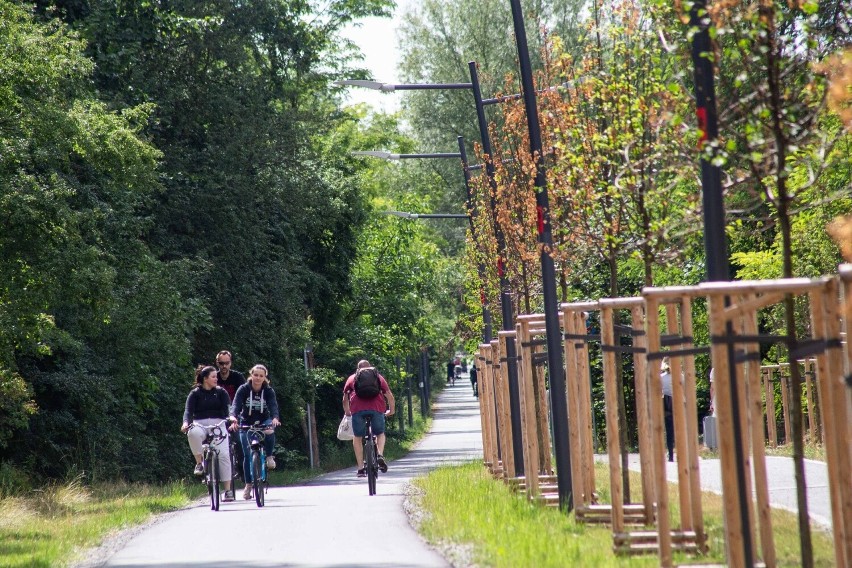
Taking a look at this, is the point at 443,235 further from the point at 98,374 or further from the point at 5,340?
the point at 5,340

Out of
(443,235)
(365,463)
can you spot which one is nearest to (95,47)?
(365,463)

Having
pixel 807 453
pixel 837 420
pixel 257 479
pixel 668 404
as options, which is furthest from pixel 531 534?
pixel 668 404

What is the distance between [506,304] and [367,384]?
414 centimetres

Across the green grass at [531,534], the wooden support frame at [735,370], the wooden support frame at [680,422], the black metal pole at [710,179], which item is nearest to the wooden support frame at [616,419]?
the green grass at [531,534]

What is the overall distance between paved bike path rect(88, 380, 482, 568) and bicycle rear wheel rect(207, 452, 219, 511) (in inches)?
7.2

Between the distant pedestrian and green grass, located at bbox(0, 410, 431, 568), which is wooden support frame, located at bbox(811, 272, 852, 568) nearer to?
green grass, located at bbox(0, 410, 431, 568)

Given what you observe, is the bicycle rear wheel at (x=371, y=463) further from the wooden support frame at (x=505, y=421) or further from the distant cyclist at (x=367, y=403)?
the wooden support frame at (x=505, y=421)

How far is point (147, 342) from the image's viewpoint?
2816 cm

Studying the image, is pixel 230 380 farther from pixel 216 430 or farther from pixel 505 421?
pixel 505 421

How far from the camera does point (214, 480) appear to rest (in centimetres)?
A: 1808

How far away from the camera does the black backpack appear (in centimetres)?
2066

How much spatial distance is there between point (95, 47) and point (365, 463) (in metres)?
13.8

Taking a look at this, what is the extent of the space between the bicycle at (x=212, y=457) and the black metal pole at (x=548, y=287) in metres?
4.18

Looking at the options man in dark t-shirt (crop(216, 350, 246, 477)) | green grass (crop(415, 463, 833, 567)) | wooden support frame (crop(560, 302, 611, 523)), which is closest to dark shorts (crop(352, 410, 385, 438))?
man in dark t-shirt (crop(216, 350, 246, 477))
